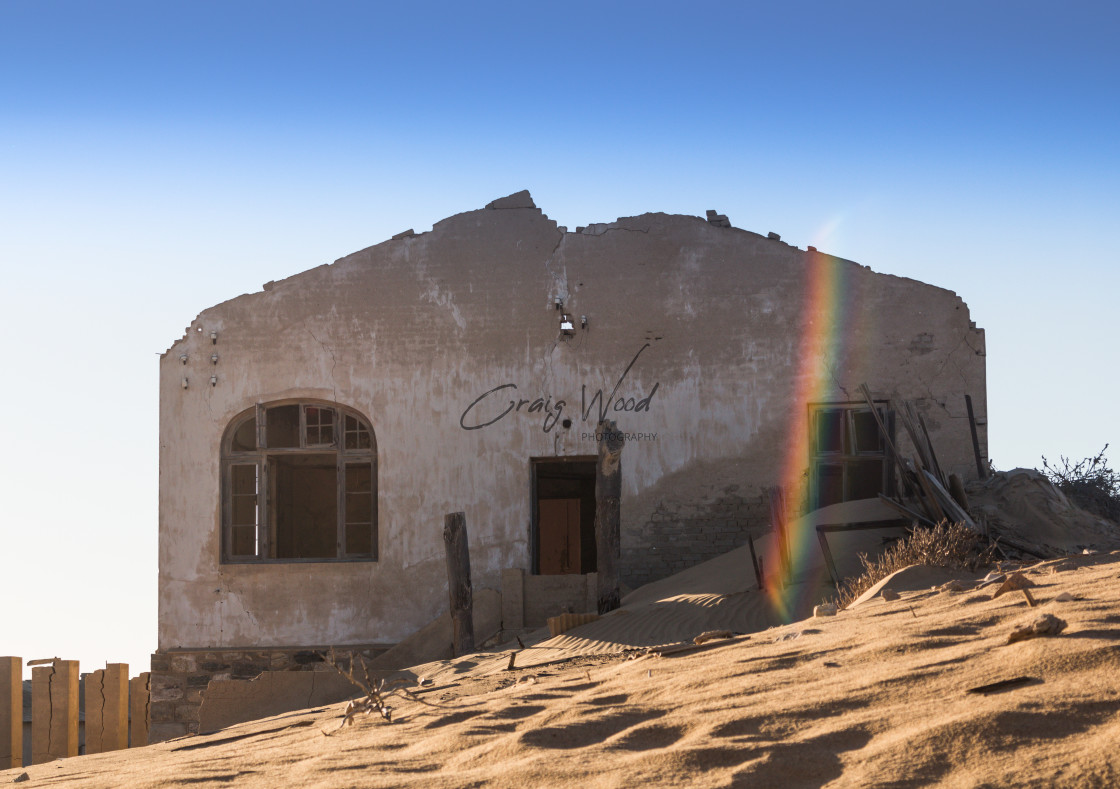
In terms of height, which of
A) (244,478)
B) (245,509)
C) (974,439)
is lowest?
(245,509)

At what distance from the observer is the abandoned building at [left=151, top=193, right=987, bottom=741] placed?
13297 millimetres

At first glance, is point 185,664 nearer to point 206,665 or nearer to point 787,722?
point 206,665

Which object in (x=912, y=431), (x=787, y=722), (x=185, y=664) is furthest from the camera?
(x=185, y=664)

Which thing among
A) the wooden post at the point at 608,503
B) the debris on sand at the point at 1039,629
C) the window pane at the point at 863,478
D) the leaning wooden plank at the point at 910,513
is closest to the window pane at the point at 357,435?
the wooden post at the point at 608,503

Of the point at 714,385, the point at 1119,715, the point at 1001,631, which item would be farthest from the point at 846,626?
the point at 714,385

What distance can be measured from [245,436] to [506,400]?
360 cm

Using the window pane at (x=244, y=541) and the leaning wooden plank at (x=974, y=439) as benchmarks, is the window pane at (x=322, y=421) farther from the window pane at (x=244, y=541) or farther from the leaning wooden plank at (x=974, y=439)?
the leaning wooden plank at (x=974, y=439)

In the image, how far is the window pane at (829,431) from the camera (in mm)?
13328

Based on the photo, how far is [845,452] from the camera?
13266 millimetres

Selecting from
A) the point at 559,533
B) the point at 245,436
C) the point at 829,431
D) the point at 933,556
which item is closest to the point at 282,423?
the point at 245,436

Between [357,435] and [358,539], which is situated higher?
[357,435]

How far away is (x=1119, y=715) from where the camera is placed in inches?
120

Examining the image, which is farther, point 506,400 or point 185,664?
point 506,400
